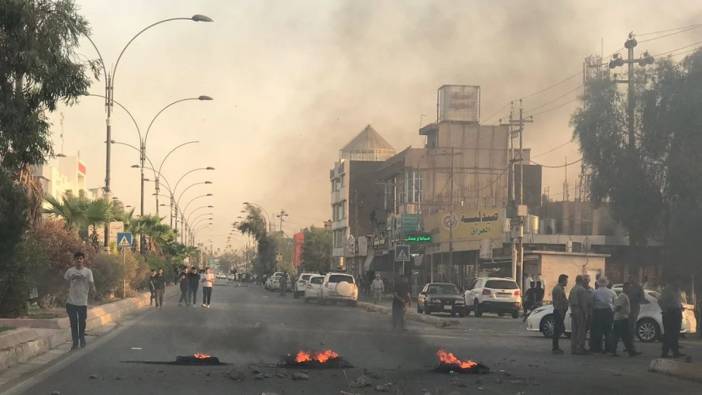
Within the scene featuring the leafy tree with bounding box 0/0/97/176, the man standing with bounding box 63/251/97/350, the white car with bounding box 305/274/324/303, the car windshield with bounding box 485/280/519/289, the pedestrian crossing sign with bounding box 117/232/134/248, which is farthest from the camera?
the white car with bounding box 305/274/324/303

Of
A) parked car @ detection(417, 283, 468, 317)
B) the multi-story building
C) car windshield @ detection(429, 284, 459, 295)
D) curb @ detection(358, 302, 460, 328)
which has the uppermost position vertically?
the multi-story building

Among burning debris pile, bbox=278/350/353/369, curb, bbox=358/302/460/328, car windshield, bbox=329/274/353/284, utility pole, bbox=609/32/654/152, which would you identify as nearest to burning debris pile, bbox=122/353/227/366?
burning debris pile, bbox=278/350/353/369

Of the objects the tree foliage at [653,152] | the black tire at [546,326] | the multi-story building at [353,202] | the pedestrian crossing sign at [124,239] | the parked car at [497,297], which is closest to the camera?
the black tire at [546,326]

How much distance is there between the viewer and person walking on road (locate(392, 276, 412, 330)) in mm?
26297

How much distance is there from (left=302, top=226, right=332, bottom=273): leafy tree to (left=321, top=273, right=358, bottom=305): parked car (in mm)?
71120

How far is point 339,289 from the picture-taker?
49.5 meters

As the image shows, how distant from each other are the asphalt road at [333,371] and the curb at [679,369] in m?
0.24

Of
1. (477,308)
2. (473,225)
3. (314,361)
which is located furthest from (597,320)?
(473,225)

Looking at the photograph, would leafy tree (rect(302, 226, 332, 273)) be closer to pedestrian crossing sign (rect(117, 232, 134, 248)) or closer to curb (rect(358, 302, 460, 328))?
curb (rect(358, 302, 460, 328))

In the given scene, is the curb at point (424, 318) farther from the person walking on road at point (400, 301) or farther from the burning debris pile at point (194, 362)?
the burning debris pile at point (194, 362)

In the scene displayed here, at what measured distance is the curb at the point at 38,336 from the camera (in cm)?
1517

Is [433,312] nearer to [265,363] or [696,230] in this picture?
[696,230]

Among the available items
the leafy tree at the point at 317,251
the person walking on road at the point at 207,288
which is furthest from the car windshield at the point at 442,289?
the leafy tree at the point at 317,251

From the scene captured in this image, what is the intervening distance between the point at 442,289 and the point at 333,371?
2639 cm
